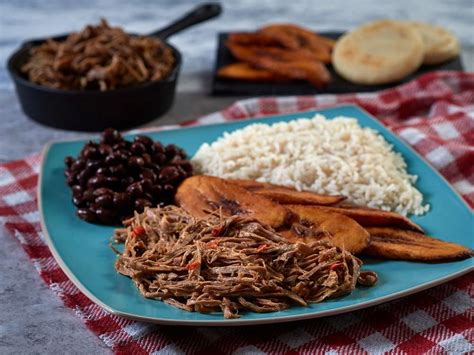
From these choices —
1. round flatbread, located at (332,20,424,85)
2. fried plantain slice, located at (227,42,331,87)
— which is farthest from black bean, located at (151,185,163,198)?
round flatbread, located at (332,20,424,85)

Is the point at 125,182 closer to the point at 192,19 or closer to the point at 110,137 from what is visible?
the point at 110,137

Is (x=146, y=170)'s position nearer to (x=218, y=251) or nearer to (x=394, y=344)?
(x=218, y=251)

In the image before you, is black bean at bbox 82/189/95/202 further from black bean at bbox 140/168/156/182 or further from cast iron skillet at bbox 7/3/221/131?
cast iron skillet at bbox 7/3/221/131

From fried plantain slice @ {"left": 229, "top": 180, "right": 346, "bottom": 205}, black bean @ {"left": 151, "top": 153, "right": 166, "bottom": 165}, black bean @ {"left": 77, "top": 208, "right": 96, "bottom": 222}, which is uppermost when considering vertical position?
fried plantain slice @ {"left": 229, "top": 180, "right": 346, "bottom": 205}

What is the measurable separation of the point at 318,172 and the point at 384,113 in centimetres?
125

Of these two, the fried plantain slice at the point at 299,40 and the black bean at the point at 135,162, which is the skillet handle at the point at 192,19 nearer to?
the fried plantain slice at the point at 299,40

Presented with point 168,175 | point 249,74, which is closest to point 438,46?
point 249,74

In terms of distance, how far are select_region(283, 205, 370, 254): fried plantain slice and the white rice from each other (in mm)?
406

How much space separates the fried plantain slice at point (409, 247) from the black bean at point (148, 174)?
85 centimetres

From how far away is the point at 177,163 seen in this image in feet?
10.5

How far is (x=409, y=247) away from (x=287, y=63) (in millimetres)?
2142

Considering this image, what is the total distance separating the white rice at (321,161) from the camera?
3.10 metres

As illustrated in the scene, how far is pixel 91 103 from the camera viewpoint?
3918 millimetres

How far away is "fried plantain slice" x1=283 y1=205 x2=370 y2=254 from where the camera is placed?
2.60 metres
